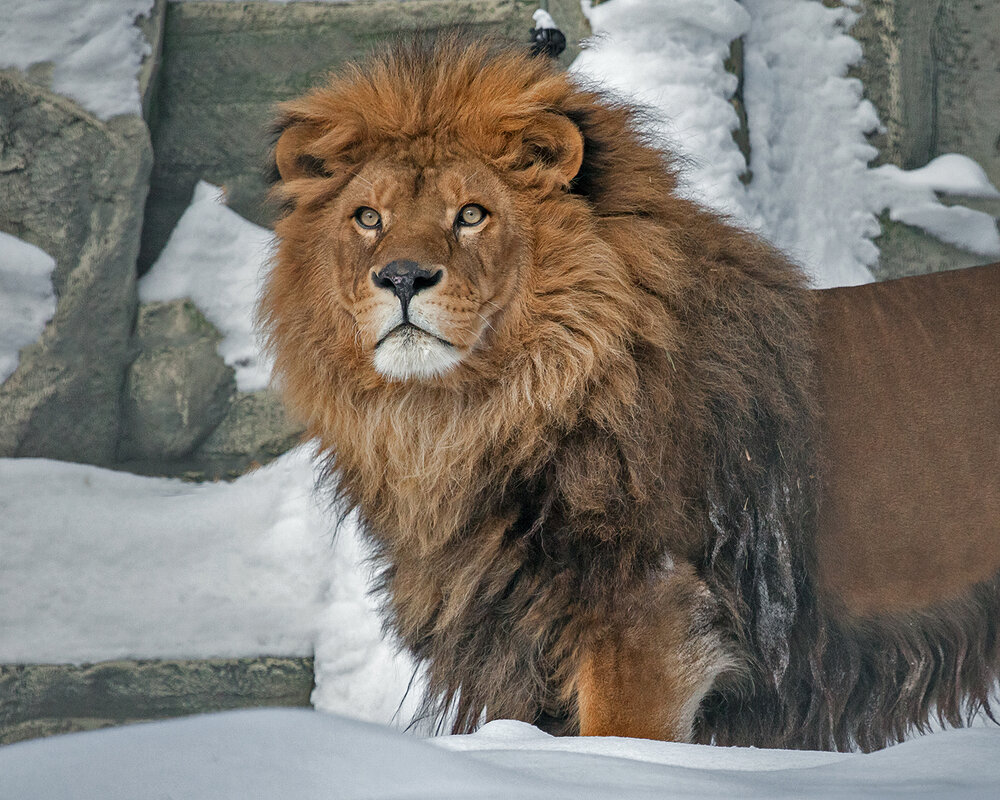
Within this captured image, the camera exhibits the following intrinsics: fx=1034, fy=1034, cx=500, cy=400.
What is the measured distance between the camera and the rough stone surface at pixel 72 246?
184 inches

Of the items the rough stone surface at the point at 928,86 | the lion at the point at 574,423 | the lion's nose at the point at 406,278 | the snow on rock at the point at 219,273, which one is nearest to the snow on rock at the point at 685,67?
the rough stone surface at the point at 928,86

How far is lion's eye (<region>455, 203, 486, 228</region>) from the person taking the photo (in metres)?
2.37

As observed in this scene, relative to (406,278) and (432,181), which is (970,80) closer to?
(432,181)

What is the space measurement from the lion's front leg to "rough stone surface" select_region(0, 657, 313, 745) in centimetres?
218

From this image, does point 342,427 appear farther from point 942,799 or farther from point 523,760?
point 942,799

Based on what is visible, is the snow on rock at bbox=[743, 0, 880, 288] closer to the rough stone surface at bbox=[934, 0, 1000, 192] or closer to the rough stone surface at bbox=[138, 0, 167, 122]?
the rough stone surface at bbox=[934, 0, 1000, 192]

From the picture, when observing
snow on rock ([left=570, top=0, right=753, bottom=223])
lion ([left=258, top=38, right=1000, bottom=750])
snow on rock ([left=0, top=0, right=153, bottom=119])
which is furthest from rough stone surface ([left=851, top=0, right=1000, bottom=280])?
snow on rock ([left=0, top=0, right=153, bottom=119])

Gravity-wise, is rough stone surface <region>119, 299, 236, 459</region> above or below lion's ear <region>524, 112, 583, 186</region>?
below

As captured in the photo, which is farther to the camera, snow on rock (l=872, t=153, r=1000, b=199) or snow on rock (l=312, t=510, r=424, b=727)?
snow on rock (l=872, t=153, r=1000, b=199)

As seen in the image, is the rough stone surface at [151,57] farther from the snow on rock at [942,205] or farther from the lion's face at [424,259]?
the snow on rock at [942,205]

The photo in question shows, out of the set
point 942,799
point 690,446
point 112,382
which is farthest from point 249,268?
point 942,799

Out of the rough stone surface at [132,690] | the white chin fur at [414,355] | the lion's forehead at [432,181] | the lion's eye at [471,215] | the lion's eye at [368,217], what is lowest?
the rough stone surface at [132,690]

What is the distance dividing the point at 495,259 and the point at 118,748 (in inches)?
53.6

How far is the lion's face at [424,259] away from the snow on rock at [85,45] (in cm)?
286
